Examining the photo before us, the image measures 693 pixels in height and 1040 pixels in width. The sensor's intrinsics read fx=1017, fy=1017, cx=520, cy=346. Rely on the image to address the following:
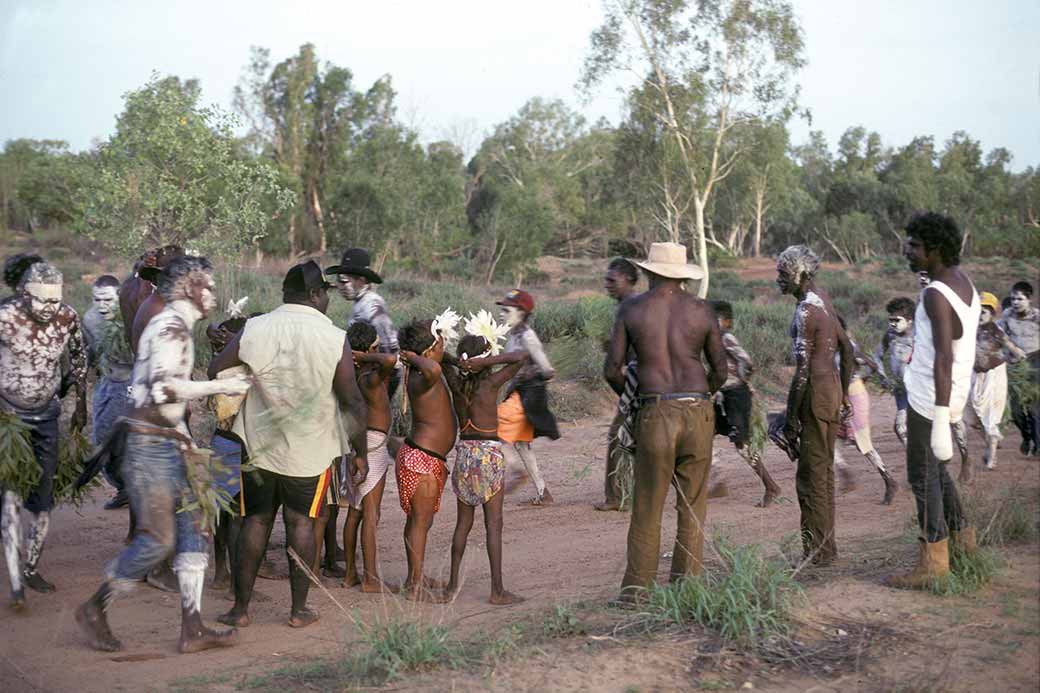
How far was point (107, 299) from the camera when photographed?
835 centimetres

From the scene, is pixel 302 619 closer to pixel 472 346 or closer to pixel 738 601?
pixel 472 346

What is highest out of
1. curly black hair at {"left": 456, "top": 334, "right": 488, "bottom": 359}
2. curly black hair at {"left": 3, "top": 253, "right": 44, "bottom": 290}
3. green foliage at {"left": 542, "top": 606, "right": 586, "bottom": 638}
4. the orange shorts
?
curly black hair at {"left": 3, "top": 253, "right": 44, "bottom": 290}

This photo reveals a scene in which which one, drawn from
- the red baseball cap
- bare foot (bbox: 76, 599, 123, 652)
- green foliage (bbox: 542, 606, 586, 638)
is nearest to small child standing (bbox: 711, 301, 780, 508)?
the red baseball cap

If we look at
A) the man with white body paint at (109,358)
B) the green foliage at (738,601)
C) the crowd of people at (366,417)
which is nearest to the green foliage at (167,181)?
the man with white body paint at (109,358)

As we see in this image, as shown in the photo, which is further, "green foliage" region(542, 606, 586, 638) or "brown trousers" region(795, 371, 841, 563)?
"brown trousers" region(795, 371, 841, 563)

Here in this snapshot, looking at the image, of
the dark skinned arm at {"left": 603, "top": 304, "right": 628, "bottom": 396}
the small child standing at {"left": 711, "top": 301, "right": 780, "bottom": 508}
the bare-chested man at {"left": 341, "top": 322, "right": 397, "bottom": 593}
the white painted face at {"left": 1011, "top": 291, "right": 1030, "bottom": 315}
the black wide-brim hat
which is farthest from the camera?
the white painted face at {"left": 1011, "top": 291, "right": 1030, "bottom": 315}

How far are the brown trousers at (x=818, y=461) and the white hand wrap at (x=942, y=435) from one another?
3.88 ft

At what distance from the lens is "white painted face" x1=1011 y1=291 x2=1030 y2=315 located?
10594 mm

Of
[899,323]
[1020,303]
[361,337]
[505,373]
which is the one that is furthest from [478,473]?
[1020,303]

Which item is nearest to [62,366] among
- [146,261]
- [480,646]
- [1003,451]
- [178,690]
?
[146,261]

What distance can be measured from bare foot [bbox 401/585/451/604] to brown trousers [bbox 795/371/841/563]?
231 cm

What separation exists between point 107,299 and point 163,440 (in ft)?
11.6

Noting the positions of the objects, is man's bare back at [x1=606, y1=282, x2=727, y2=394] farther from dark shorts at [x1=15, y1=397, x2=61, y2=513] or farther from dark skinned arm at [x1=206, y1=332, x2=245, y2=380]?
dark shorts at [x1=15, y1=397, x2=61, y2=513]

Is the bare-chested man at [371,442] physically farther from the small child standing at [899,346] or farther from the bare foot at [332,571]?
the small child standing at [899,346]
